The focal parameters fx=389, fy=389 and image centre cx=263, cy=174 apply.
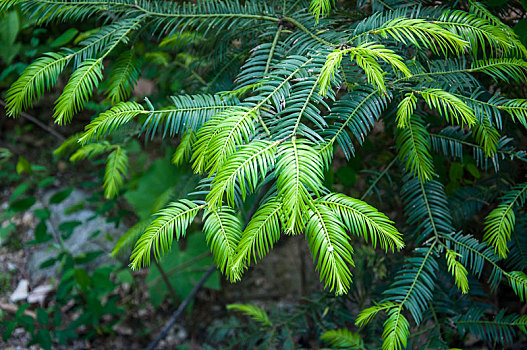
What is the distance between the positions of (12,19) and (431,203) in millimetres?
1659

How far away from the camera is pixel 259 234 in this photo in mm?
671

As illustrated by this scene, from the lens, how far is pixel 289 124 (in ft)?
2.45

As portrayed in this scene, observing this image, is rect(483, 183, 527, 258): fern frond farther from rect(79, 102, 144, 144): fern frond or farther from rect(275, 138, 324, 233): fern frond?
rect(79, 102, 144, 144): fern frond

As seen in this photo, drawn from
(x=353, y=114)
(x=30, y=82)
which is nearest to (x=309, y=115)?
(x=353, y=114)

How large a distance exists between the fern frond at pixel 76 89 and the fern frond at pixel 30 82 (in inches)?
2.0

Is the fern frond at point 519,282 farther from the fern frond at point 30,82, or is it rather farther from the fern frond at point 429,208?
the fern frond at point 30,82

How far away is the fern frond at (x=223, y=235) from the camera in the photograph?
0.70 m

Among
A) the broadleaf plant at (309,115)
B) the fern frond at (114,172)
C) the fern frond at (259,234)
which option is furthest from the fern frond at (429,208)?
the fern frond at (114,172)

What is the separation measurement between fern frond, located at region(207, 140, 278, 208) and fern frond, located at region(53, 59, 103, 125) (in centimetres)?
40

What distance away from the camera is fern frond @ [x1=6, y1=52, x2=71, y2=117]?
85 centimetres

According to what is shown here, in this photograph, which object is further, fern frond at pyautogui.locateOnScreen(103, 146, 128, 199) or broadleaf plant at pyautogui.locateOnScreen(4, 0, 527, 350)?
fern frond at pyautogui.locateOnScreen(103, 146, 128, 199)

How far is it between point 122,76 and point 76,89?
15 cm

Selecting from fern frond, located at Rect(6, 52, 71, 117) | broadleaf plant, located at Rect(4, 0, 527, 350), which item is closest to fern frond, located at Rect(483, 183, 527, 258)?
broadleaf plant, located at Rect(4, 0, 527, 350)

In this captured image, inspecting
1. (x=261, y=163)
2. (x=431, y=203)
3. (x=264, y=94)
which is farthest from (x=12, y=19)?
(x=431, y=203)
